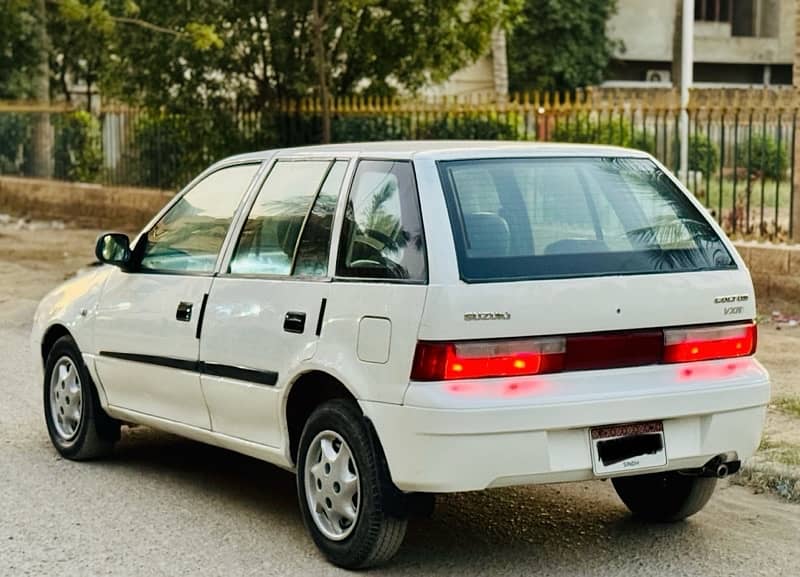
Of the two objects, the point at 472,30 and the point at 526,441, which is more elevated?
the point at 472,30

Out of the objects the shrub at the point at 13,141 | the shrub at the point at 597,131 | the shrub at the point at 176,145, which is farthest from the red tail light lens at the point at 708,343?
the shrub at the point at 13,141

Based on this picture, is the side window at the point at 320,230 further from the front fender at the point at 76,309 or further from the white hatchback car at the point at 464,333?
the front fender at the point at 76,309

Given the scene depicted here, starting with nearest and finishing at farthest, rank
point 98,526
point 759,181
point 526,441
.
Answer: point 526,441
point 98,526
point 759,181

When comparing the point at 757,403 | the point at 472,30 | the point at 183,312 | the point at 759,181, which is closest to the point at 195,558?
the point at 183,312

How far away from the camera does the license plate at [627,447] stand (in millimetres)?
5758

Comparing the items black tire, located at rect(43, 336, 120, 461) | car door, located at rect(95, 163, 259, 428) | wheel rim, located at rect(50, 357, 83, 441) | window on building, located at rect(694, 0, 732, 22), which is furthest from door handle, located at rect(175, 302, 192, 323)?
window on building, located at rect(694, 0, 732, 22)

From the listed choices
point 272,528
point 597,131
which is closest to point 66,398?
point 272,528

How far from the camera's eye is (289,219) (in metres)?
6.60

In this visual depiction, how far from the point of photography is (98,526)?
6.71m

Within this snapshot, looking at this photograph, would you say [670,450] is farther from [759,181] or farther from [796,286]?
[759,181]

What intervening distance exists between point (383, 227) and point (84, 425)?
2.58 metres

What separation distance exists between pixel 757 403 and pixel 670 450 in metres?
0.45

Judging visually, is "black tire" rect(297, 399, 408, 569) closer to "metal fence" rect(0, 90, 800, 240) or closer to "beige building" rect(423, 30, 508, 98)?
"metal fence" rect(0, 90, 800, 240)

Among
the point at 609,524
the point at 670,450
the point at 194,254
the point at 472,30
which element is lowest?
the point at 609,524
